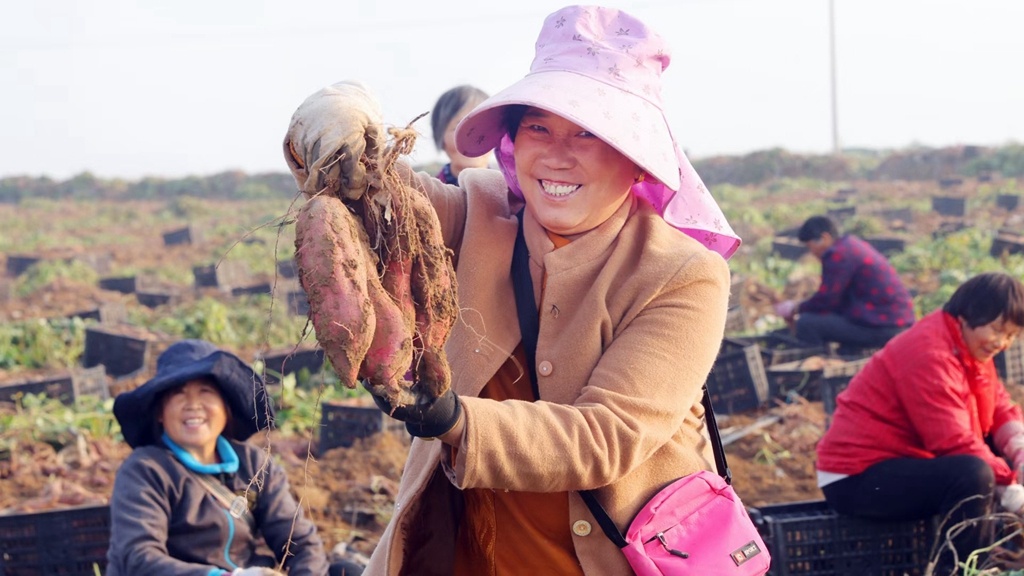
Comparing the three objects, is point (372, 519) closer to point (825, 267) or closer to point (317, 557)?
point (317, 557)

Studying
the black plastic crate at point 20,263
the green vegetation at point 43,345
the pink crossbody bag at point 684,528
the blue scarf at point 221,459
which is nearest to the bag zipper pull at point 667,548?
the pink crossbody bag at point 684,528

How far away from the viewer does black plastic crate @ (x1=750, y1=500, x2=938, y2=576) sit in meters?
3.40

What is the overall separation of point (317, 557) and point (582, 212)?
1871 mm

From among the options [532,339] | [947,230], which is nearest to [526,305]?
[532,339]

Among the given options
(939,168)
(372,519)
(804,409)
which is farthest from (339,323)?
(939,168)

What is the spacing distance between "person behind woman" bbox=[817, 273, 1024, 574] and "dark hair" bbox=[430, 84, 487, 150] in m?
1.80

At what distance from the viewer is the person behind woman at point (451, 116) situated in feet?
13.3

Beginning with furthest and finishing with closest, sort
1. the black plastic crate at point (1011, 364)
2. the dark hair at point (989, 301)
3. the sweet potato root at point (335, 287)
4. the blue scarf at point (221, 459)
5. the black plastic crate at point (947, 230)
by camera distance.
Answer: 1. the black plastic crate at point (947, 230)
2. the black plastic crate at point (1011, 364)
3. the dark hair at point (989, 301)
4. the blue scarf at point (221, 459)
5. the sweet potato root at point (335, 287)

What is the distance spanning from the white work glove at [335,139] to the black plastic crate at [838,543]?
91.1 inches

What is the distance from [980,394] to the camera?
3.71 metres

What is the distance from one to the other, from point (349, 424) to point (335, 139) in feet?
12.6

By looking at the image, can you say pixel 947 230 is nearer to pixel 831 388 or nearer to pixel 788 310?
pixel 788 310

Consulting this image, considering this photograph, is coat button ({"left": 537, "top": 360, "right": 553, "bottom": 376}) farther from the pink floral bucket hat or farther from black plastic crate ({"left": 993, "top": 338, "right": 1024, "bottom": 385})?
black plastic crate ({"left": 993, "top": 338, "right": 1024, "bottom": 385})

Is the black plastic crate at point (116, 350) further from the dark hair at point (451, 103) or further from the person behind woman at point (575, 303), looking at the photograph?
the person behind woman at point (575, 303)
